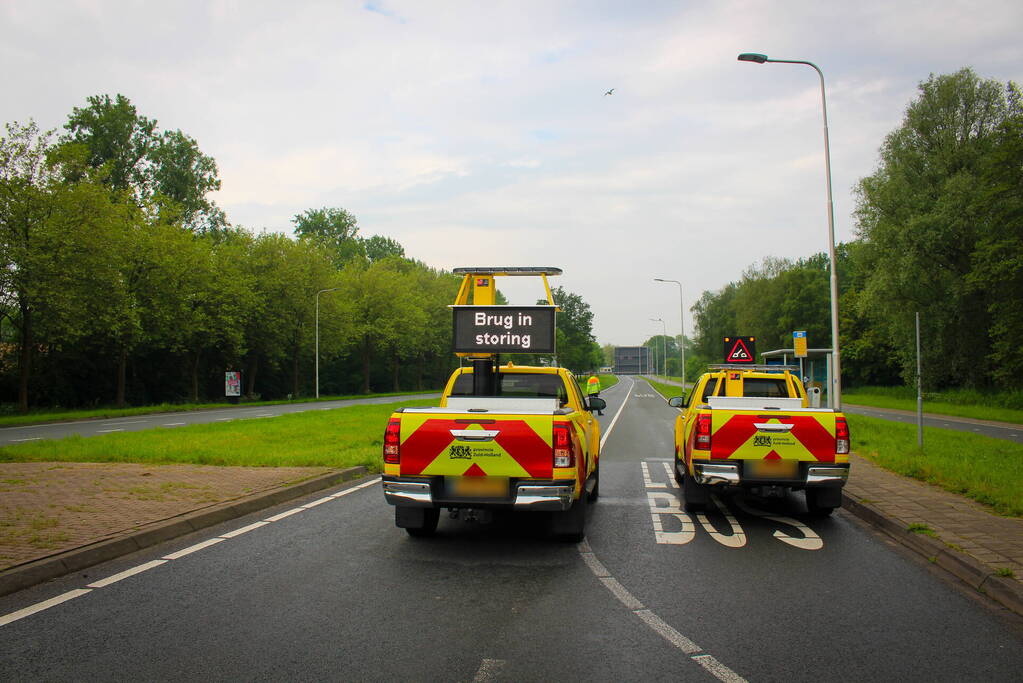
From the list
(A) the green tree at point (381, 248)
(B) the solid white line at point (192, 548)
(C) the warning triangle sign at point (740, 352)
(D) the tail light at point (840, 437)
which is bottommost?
(B) the solid white line at point (192, 548)

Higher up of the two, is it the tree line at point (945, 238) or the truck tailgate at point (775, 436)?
the tree line at point (945, 238)

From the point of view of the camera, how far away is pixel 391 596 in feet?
17.1

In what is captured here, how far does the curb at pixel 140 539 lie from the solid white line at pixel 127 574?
1.26ft

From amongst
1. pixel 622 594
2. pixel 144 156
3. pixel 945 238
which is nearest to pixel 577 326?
pixel 144 156

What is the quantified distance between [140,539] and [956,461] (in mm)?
11810

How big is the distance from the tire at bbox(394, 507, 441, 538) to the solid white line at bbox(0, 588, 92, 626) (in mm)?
2617

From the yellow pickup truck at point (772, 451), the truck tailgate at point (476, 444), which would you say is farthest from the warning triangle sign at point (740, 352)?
the truck tailgate at point (476, 444)

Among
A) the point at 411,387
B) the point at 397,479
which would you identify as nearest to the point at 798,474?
the point at 397,479

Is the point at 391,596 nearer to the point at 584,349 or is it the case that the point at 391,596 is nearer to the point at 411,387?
the point at 411,387

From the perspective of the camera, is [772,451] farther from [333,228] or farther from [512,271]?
[333,228]

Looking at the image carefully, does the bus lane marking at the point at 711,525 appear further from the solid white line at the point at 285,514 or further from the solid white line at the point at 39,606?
the solid white line at the point at 39,606

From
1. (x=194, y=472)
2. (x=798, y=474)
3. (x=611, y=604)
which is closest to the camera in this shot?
(x=611, y=604)

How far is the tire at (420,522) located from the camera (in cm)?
702

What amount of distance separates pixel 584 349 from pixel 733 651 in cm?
11777
